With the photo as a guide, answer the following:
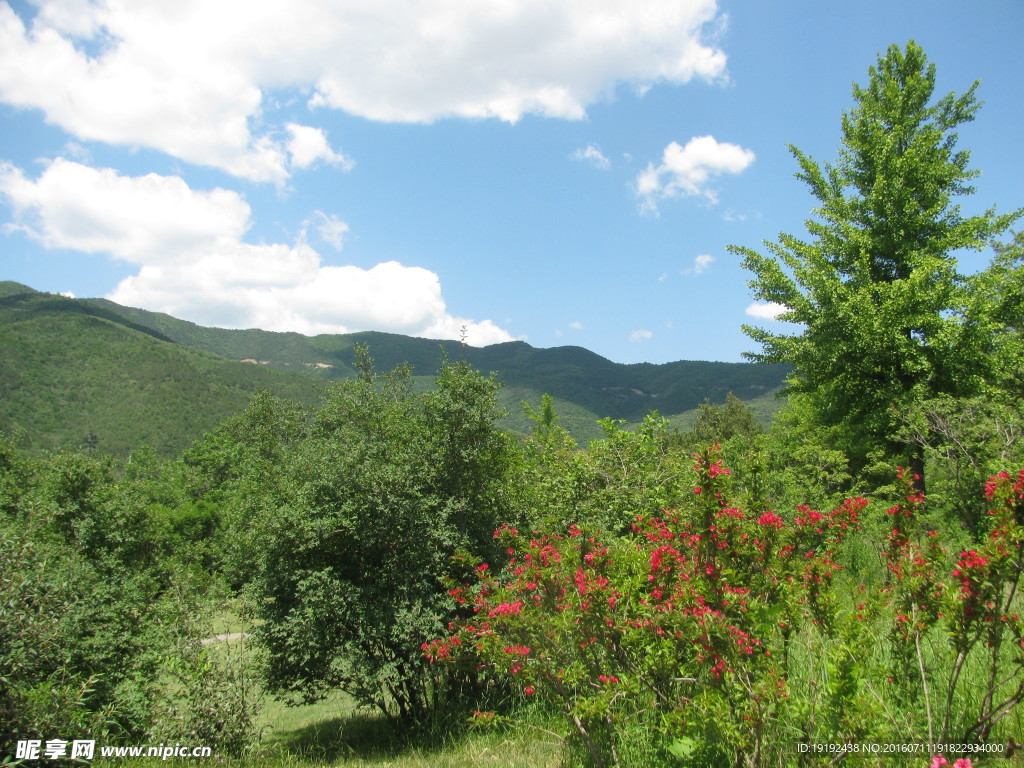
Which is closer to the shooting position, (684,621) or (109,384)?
(684,621)

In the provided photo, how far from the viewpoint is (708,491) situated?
11.5 feet

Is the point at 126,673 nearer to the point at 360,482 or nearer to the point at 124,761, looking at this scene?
the point at 124,761

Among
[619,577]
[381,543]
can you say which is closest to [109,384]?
[381,543]

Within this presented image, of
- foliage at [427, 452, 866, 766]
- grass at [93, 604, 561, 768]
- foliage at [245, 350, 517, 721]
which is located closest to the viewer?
foliage at [427, 452, 866, 766]

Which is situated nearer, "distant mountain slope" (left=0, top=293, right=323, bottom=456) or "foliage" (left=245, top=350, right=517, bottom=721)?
Result: "foliage" (left=245, top=350, right=517, bottom=721)

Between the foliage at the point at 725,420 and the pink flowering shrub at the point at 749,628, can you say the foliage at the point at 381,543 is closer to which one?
the pink flowering shrub at the point at 749,628

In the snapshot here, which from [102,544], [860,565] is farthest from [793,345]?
[102,544]

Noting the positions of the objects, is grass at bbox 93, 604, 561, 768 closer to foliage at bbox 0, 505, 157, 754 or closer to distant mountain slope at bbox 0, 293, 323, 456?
foliage at bbox 0, 505, 157, 754

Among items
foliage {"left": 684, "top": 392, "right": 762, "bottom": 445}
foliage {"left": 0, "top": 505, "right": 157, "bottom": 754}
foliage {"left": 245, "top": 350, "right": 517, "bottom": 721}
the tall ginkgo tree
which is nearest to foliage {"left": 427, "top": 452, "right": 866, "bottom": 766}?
foliage {"left": 0, "top": 505, "right": 157, "bottom": 754}

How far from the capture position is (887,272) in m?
12.5

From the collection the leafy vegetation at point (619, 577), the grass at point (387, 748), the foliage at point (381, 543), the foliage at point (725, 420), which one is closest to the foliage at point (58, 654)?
the leafy vegetation at point (619, 577)

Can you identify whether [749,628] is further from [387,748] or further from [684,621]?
[387,748]

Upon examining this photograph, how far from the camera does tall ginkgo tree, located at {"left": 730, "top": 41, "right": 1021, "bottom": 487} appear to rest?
36.3ft

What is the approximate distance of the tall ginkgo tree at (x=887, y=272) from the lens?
1105 cm
